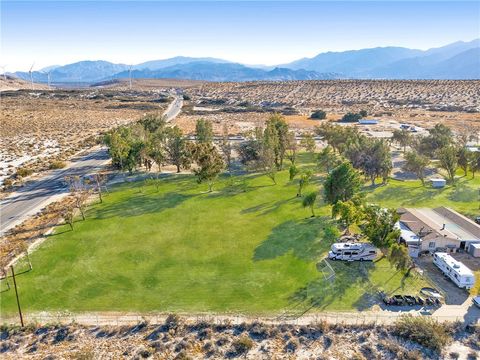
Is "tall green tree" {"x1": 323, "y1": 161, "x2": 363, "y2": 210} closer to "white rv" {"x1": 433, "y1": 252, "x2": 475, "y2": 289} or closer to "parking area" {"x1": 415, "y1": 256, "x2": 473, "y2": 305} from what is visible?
"parking area" {"x1": 415, "y1": 256, "x2": 473, "y2": 305}

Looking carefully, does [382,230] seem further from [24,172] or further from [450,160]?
[24,172]

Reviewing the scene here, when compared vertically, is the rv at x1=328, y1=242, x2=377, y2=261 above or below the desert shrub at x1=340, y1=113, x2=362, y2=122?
below

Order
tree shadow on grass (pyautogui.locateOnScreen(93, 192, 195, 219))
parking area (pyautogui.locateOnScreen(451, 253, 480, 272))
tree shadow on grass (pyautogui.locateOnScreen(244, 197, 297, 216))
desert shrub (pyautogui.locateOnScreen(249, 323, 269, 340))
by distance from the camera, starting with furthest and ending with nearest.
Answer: tree shadow on grass (pyautogui.locateOnScreen(244, 197, 297, 216)), tree shadow on grass (pyautogui.locateOnScreen(93, 192, 195, 219)), parking area (pyautogui.locateOnScreen(451, 253, 480, 272)), desert shrub (pyautogui.locateOnScreen(249, 323, 269, 340))

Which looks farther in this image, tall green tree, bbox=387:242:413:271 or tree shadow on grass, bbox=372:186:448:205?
tree shadow on grass, bbox=372:186:448:205

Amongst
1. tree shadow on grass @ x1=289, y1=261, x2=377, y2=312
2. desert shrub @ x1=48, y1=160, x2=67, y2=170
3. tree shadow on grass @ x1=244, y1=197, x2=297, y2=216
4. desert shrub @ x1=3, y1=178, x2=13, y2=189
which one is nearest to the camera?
tree shadow on grass @ x1=289, y1=261, x2=377, y2=312

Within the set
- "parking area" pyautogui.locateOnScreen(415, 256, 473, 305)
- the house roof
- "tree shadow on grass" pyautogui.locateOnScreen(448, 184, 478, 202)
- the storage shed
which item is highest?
the house roof

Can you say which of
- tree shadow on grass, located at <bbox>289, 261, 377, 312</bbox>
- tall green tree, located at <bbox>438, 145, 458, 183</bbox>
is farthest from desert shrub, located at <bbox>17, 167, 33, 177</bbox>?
tall green tree, located at <bbox>438, 145, 458, 183</bbox>
